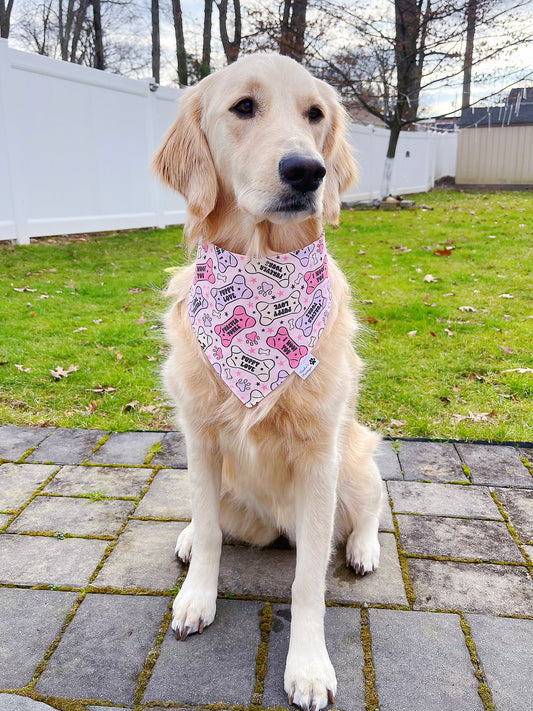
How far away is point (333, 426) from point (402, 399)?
1.87 metres

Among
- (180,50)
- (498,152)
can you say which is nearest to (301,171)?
(180,50)

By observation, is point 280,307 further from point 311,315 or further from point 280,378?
point 280,378

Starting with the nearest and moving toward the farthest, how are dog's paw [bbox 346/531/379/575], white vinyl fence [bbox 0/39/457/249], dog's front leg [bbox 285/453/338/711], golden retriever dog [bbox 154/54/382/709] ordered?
1. dog's front leg [bbox 285/453/338/711]
2. golden retriever dog [bbox 154/54/382/709]
3. dog's paw [bbox 346/531/379/575]
4. white vinyl fence [bbox 0/39/457/249]

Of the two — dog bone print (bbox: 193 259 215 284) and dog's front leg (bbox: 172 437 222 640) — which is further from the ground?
dog bone print (bbox: 193 259 215 284)

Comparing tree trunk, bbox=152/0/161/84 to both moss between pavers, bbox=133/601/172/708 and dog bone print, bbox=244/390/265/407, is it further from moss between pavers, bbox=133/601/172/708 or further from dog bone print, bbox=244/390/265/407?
moss between pavers, bbox=133/601/172/708

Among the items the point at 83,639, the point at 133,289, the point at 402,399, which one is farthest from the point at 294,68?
the point at 133,289

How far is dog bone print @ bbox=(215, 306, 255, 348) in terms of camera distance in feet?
6.24

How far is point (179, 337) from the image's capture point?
80.7 inches

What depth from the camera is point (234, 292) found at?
6.24ft

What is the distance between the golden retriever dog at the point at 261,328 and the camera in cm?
178

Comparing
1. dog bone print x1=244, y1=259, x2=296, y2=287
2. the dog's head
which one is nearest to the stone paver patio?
dog bone print x1=244, y1=259, x2=296, y2=287

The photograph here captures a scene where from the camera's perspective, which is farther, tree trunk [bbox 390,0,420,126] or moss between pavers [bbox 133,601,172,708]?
tree trunk [bbox 390,0,420,126]

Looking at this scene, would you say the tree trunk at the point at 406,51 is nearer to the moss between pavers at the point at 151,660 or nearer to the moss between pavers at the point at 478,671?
the moss between pavers at the point at 478,671

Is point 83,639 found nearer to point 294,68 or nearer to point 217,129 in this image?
Result: point 217,129
